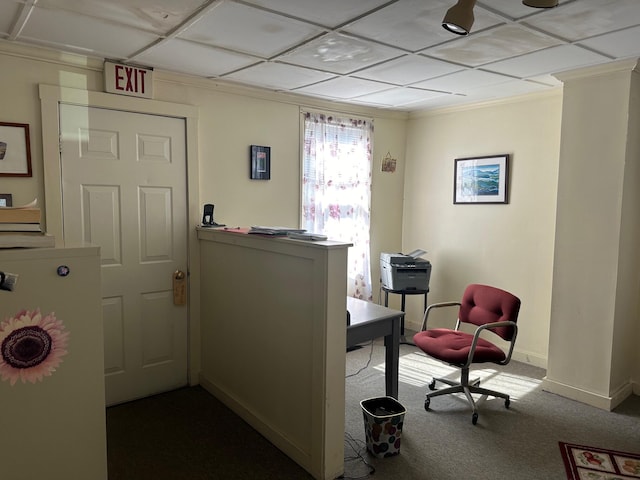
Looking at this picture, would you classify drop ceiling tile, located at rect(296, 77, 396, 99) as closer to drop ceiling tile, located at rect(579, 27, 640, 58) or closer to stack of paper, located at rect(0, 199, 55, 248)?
drop ceiling tile, located at rect(579, 27, 640, 58)

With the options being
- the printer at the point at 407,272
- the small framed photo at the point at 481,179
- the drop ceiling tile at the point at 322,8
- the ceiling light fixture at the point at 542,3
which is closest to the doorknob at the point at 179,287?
the printer at the point at 407,272

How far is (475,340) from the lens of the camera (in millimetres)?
3047

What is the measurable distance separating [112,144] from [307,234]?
5.12ft

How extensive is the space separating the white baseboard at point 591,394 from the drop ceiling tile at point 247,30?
9.71 feet

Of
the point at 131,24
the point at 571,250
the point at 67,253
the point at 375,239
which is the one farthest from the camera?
the point at 375,239

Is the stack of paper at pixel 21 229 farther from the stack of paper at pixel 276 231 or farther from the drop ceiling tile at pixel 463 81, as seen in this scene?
the drop ceiling tile at pixel 463 81

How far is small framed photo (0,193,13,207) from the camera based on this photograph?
2.69m

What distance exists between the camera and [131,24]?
7.66 feet

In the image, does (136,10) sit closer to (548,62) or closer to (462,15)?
(462,15)

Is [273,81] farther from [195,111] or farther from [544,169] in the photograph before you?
[544,169]

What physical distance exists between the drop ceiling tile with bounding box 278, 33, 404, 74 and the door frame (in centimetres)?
94

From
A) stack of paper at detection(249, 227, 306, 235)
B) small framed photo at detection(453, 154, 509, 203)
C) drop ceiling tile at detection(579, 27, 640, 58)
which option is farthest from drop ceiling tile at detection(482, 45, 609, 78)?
stack of paper at detection(249, 227, 306, 235)

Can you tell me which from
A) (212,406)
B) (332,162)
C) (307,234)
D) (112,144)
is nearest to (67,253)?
(307,234)

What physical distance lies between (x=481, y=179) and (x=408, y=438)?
2491mm
